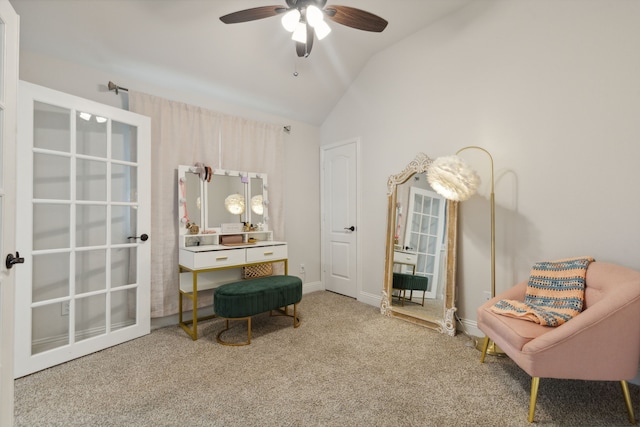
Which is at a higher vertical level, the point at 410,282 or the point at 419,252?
the point at 419,252

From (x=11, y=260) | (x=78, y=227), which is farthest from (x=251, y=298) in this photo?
(x=11, y=260)

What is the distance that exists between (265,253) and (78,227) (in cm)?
161

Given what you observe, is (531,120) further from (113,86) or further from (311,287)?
(113,86)

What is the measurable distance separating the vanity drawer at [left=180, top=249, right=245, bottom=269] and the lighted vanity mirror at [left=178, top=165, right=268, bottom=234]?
320 mm

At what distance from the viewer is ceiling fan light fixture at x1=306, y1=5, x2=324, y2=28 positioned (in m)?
1.83

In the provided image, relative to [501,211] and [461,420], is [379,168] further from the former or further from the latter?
[461,420]

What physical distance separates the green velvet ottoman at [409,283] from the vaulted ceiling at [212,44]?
2407mm

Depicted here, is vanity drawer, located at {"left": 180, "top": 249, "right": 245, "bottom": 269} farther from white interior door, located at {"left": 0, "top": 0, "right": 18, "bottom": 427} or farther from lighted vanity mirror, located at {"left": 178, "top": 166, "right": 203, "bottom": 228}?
white interior door, located at {"left": 0, "top": 0, "right": 18, "bottom": 427}

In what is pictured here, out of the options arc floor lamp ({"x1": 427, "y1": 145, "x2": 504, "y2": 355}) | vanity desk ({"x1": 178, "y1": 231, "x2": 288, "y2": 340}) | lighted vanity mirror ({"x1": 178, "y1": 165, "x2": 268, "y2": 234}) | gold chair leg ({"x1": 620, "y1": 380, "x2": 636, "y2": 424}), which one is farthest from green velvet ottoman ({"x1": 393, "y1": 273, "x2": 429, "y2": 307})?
lighted vanity mirror ({"x1": 178, "y1": 165, "x2": 268, "y2": 234})

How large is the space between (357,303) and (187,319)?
77.4 inches

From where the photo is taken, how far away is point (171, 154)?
9.77ft

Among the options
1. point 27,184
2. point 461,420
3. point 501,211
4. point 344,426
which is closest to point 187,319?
point 27,184

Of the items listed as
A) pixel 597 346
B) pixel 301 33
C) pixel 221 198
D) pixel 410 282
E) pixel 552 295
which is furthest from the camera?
pixel 221 198

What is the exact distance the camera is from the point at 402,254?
3195 millimetres
